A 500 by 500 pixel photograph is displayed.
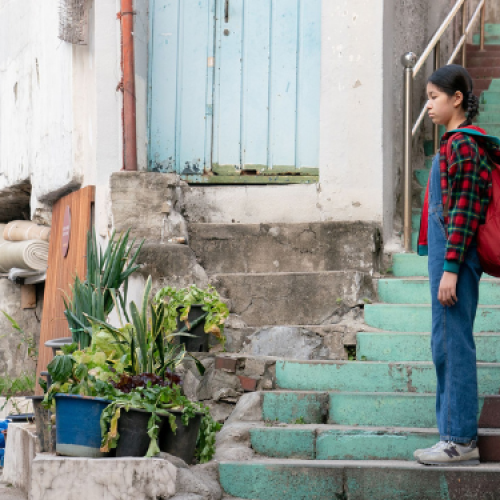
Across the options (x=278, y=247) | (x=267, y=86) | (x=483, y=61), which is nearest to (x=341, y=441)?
(x=278, y=247)

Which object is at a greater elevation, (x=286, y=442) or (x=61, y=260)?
(x=61, y=260)

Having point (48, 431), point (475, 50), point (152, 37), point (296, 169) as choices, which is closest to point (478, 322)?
point (296, 169)

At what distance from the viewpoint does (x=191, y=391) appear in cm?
461

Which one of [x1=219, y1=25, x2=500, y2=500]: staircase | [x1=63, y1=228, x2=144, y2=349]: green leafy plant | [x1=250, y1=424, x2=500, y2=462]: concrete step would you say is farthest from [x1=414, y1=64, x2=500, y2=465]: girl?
[x1=63, y1=228, x2=144, y2=349]: green leafy plant

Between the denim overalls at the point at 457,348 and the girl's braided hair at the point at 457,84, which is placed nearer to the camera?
the denim overalls at the point at 457,348

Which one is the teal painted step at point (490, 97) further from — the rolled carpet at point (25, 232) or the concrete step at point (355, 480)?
the concrete step at point (355, 480)

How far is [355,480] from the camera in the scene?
3.59 meters

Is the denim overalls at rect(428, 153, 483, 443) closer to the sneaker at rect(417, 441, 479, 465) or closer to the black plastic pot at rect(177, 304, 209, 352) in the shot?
the sneaker at rect(417, 441, 479, 465)

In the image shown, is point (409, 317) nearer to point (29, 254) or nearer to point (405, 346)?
point (405, 346)

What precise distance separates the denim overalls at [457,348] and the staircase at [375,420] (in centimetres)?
20

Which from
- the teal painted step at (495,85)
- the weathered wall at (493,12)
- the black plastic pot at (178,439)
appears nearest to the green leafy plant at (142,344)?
the black plastic pot at (178,439)

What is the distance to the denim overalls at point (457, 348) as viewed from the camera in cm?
344

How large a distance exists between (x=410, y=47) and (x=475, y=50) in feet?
8.50

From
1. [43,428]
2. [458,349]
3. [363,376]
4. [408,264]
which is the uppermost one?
[408,264]
